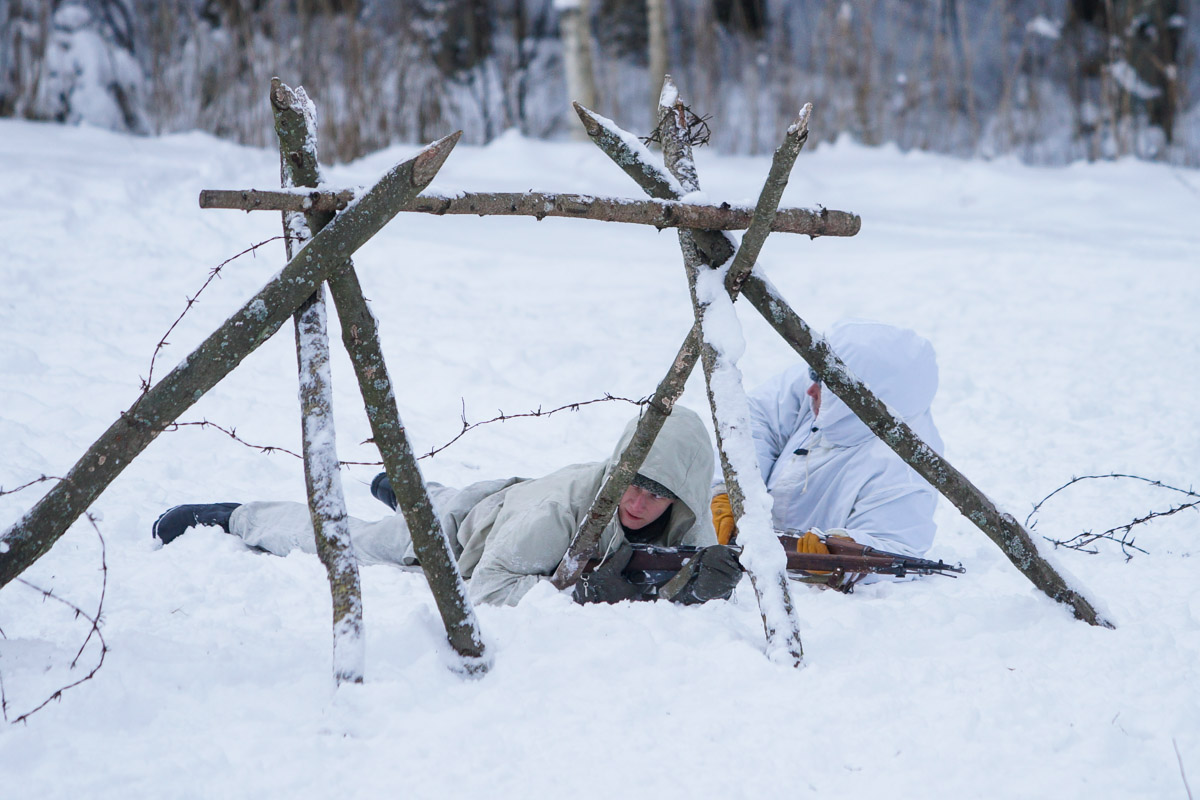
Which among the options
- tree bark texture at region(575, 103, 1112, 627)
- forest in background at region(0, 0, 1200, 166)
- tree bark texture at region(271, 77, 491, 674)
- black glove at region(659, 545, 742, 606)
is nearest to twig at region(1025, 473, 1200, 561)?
tree bark texture at region(575, 103, 1112, 627)

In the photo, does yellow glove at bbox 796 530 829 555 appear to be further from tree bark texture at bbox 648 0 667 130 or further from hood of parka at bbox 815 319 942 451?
tree bark texture at bbox 648 0 667 130

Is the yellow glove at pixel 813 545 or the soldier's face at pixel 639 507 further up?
the soldier's face at pixel 639 507

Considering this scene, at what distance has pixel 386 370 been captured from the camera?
2.05 m

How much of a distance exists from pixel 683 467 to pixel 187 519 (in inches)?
71.7

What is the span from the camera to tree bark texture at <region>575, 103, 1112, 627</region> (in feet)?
7.79

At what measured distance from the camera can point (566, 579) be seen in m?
2.88

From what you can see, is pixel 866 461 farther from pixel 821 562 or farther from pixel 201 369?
pixel 201 369

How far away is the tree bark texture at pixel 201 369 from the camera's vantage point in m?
1.95

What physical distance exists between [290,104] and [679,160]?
3.40ft

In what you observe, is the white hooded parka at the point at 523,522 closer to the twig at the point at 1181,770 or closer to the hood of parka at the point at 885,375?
the hood of parka at the point at 885,375

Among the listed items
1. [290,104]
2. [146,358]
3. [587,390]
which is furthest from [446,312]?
[290,104]

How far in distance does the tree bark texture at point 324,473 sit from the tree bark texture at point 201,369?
9 centimetres

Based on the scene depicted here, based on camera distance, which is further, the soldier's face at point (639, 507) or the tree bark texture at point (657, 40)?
the tree bark texture at point (657, 40)

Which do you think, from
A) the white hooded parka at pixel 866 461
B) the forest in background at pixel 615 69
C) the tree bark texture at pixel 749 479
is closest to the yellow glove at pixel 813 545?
the white hooded parka at pixel 866 461
